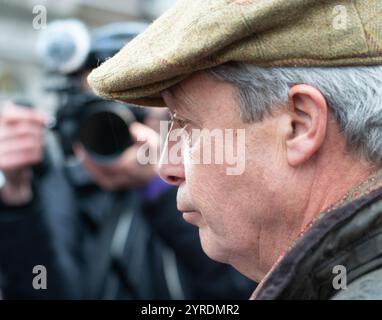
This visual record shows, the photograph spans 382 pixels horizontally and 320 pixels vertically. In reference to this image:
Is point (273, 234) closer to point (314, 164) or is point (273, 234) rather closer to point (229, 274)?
point (314, 164)

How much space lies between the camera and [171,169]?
139 cm

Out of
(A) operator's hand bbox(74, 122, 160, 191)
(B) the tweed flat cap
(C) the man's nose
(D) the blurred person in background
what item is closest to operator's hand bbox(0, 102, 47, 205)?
Answer: (D) the blurred person in background

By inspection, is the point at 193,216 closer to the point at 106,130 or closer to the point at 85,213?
the point at 106,130

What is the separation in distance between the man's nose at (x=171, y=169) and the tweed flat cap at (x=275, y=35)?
0.77 ft

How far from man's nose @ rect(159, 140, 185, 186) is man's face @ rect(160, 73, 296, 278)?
0.04 ft

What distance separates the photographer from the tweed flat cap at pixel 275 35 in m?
1.14

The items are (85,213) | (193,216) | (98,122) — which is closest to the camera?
(193,216)

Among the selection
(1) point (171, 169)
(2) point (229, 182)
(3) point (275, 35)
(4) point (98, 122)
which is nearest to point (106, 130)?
(4) point (98, 122)

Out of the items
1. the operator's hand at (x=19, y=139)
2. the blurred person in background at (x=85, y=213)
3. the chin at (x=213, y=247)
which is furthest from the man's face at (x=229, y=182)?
the operator's hand at (x=19, y=139)

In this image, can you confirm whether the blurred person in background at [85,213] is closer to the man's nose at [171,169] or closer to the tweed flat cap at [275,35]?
the man's nose at [171,169]

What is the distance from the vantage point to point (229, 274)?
261cm

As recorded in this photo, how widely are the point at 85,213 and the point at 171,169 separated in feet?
4.80

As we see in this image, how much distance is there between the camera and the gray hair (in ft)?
3.83
